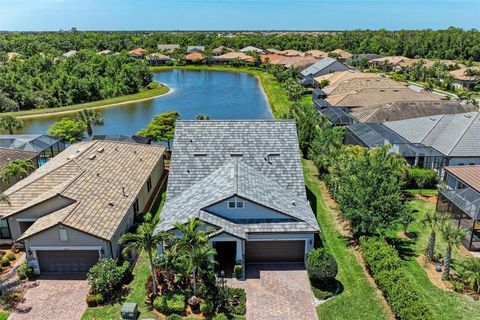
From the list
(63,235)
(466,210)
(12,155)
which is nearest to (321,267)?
(466,210)

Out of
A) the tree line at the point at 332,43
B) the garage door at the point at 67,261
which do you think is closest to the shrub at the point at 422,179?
the garage door at the point at 67,261

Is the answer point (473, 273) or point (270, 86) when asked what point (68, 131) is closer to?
point (473, 273)

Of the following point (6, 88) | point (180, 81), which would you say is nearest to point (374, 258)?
point (6, 88)

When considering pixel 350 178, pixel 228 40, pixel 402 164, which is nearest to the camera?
pixel 350 178

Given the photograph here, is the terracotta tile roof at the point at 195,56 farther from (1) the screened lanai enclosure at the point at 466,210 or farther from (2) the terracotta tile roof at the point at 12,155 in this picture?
(1) the screened lanai enclosure at the point at 466,210

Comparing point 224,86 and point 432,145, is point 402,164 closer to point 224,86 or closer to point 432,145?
point 432,145
